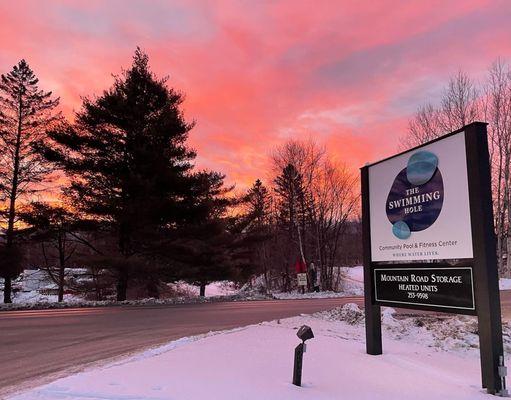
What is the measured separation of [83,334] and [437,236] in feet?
27.2

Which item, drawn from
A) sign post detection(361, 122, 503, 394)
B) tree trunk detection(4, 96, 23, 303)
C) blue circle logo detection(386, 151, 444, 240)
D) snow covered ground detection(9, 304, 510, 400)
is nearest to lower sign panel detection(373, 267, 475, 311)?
sign post detection(361, 122, 503, 394)

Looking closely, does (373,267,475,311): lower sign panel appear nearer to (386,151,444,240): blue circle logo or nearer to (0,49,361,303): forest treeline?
(386,151,444,240): blue circle logo

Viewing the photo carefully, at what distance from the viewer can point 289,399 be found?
500 cm

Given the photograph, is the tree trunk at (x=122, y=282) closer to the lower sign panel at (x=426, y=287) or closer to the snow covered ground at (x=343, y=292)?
the snow covered ground at (x=343, y=292)

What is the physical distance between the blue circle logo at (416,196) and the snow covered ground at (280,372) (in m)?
2.15

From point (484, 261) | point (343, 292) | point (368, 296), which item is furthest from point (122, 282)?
point (484, 261)

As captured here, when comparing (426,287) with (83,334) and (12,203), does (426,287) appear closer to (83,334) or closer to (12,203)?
(83,334)

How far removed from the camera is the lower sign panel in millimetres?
6371

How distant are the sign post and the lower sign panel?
1cm

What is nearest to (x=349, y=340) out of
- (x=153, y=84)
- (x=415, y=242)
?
(x=415, y=242)

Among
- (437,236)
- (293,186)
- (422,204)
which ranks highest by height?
(293,186)

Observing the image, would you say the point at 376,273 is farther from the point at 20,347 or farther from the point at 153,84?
the point at 153,84

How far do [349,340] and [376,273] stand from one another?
1.85 m

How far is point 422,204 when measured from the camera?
712 cm
